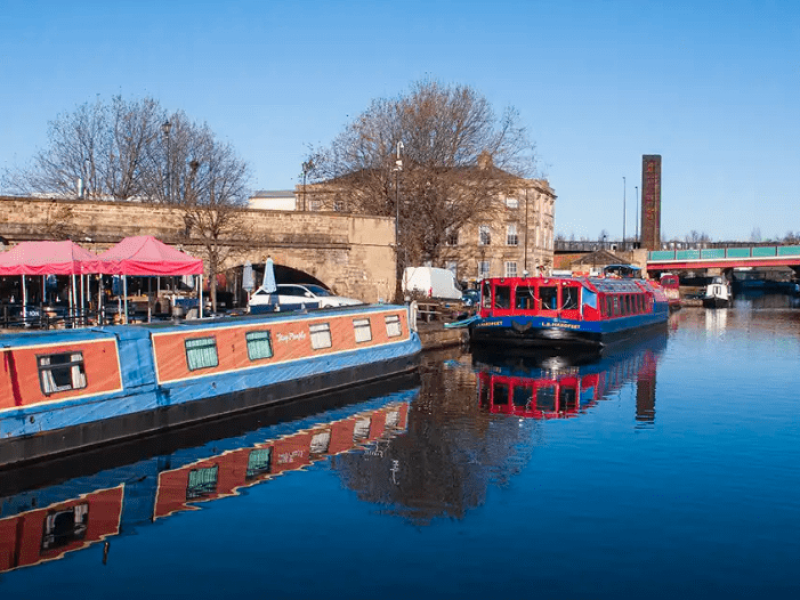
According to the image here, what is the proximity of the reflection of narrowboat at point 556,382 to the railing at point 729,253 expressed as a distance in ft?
157

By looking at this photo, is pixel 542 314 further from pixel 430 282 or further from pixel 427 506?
pixel 427 506

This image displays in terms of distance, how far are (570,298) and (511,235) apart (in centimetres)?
3529

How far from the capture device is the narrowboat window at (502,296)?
30750 mm

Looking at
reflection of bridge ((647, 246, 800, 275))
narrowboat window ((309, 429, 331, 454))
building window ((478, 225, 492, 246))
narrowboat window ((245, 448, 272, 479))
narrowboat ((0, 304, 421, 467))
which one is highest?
building window ((478, 225, 492, 246))

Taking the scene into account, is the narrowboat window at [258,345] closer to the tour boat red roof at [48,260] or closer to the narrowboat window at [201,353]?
the narrowboat window at [201,353]

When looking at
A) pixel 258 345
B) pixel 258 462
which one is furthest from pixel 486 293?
pixel 258 462

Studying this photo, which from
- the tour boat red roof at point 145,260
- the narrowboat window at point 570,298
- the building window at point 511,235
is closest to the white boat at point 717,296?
the building window at point 511,235

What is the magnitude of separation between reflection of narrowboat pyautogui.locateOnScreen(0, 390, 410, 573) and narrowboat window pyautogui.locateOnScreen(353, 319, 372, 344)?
4989 millimetres

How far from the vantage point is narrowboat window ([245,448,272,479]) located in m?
13.4

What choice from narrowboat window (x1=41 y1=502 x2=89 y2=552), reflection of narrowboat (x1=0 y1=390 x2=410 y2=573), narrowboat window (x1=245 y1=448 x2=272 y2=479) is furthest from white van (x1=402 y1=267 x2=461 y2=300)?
narrowboat window (x1=41 y1=502 x2=89 y2=552)

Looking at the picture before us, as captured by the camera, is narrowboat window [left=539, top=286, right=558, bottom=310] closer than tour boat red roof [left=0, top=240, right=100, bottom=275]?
No

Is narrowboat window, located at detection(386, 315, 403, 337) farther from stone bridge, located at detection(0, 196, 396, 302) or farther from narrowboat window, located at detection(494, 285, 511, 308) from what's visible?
stone bridge, located at detection(0, 196, 396, 302)

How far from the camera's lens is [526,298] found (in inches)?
1206

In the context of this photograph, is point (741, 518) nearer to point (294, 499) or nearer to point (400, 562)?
point (400, 562)
